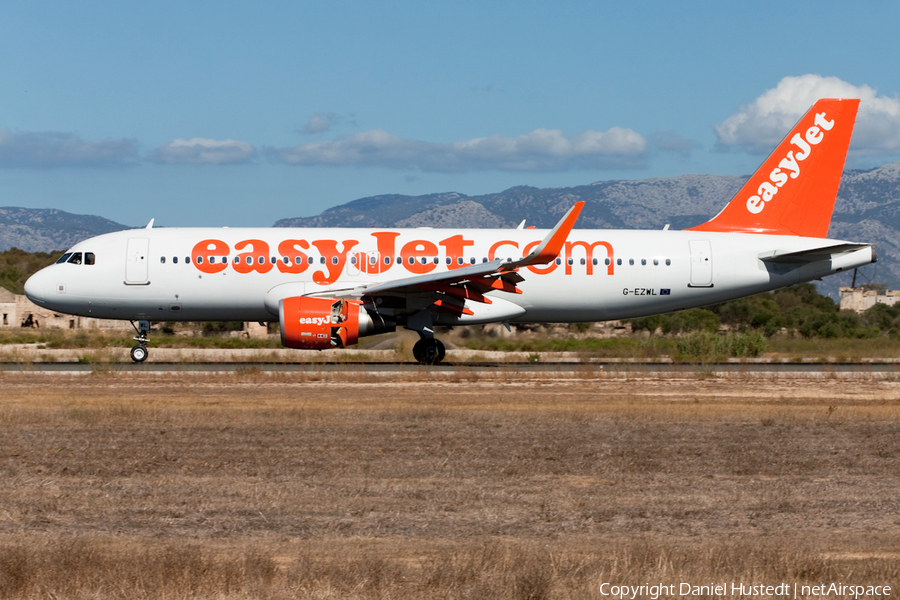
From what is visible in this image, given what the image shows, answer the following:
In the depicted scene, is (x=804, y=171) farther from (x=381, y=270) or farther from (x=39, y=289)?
(x=39, y=289)

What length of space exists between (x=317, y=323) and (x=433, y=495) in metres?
13.5

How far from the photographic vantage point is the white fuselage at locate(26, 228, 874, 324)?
24.2 meters

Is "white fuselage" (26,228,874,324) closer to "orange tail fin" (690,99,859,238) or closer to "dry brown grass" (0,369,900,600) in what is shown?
"orange tail fin" (690,99,859,238)

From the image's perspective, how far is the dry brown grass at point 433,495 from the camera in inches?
251

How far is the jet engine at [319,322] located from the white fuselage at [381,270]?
1096mm

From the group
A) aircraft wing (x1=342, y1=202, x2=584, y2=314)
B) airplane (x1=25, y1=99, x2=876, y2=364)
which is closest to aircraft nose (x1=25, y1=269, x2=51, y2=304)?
airplane (x1=25, y1=99, x2=876, y2=364)

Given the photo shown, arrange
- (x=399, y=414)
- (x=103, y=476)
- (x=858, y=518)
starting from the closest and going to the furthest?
(x=858, y=518) < (x=103, y=476) < (x=399, y=414)

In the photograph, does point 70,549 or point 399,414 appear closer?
point 70,549

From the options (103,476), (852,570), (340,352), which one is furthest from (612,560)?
(340,352)

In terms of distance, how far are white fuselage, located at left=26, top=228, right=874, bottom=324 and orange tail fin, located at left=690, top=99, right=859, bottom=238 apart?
979mm

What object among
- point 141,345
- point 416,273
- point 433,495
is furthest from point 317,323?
point 433,495

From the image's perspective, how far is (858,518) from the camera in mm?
8391

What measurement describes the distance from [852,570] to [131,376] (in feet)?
58.0

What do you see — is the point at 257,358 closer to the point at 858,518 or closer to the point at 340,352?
the point at 340,352
